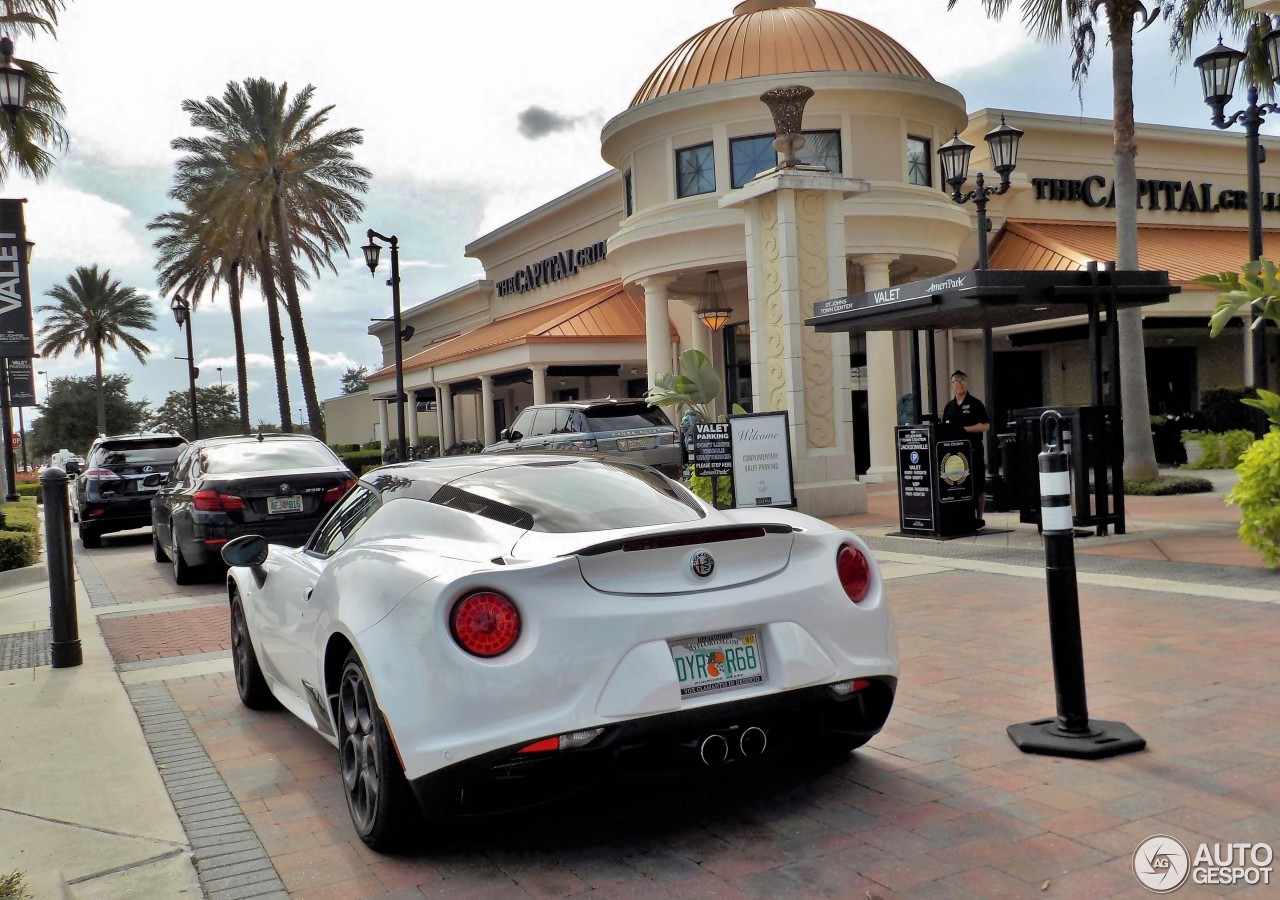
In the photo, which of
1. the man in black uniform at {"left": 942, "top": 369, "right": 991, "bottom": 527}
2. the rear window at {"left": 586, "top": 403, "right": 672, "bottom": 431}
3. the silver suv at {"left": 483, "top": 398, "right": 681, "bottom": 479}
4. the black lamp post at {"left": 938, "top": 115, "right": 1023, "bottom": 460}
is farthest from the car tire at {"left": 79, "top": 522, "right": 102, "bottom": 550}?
the black lamp post at {"left": 938, "top": 115, "right": 1023, "bottom": 460}

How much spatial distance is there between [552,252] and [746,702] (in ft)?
106

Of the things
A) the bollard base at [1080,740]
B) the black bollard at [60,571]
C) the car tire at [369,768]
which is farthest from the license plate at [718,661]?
the black bollard at [60,571]

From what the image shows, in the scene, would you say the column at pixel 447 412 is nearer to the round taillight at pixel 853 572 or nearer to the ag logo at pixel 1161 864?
the round taillight at pixel 853 572

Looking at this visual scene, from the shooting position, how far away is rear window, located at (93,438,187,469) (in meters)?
16.5

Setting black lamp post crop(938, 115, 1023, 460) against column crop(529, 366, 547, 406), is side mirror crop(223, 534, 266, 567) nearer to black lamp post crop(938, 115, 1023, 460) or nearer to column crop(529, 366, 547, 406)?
black lamp post crop(938, 115, 1023, 460)

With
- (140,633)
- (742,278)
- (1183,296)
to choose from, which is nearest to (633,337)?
(742,278)

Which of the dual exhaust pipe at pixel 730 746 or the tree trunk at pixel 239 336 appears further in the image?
the tree trunk at pixel 239 336

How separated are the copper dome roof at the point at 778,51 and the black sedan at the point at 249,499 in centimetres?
1492

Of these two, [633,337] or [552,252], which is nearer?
[633,337]

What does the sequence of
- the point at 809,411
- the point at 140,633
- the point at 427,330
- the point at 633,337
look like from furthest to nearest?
1. the point at 427,330
2. the point at 633,337
3. the point at 809,411
4. the point at 140,633

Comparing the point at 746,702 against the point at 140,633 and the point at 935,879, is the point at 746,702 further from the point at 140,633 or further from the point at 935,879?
the point at 140,633

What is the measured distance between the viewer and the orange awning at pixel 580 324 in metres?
28.0

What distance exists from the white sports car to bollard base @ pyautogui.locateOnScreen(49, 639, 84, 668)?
370 cm

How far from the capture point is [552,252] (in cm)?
3497
